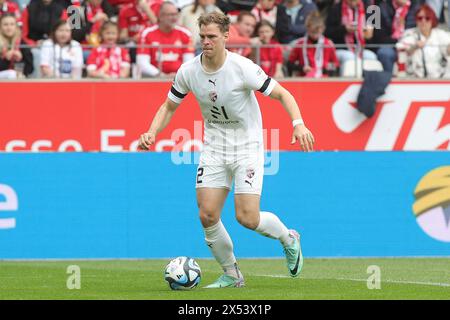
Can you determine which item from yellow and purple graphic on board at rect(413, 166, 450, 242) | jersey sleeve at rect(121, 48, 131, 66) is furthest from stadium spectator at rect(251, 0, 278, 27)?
yellow and purple graphic on board at rect(413, 166, 450, 242)

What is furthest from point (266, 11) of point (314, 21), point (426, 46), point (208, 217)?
point (208, 217)

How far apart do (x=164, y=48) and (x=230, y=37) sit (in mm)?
1069

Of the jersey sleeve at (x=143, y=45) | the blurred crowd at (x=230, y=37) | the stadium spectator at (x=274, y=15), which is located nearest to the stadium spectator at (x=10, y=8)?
the blurred crowd at (x=230, y=37)

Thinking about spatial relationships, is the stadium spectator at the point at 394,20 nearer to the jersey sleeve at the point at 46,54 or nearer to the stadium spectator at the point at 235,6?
the stadium spectator at the point at 235,6

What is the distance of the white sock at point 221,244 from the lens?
11.5 metres

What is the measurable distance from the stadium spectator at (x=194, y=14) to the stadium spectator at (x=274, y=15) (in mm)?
814

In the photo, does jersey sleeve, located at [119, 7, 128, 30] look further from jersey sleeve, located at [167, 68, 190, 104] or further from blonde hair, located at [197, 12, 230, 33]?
blonde hair, located at [197, 12, 230, 33]

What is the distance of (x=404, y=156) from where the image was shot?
57.5ft

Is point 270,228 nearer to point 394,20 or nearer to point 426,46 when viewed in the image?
point 426,46
